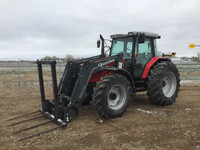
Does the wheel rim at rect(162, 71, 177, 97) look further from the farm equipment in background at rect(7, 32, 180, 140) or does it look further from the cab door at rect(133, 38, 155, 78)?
the cab door at rect(133, 38, 155, 78)

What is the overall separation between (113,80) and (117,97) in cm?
69

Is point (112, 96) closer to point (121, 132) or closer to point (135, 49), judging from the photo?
point (121, 132)

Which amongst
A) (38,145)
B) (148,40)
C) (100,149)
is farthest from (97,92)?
(148,40)

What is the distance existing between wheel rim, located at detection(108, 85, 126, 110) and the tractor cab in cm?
116

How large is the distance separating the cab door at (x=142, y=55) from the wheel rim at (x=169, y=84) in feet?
3.08

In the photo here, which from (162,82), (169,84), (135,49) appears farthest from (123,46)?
(169,84)

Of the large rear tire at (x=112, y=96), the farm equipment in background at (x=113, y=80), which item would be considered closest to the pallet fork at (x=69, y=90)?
the farm equipment in background at (x=113, y=80)

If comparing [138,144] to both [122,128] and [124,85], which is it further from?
[124,85]

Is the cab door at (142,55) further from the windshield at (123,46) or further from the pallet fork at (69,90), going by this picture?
the pallet fork at (69,90)

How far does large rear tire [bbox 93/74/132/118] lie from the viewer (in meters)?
4.22

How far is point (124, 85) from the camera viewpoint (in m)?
4.63

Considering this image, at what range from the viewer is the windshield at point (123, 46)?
18.6 feet

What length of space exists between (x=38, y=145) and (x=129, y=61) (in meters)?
3.71

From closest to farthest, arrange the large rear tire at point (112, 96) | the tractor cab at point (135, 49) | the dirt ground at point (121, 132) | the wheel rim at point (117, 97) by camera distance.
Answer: the dirt ground at point (121, 132) → the large rear tire at point (112, 96) → the wheel rim at point (117, 97) → the tractor cab at point (135, 49)
